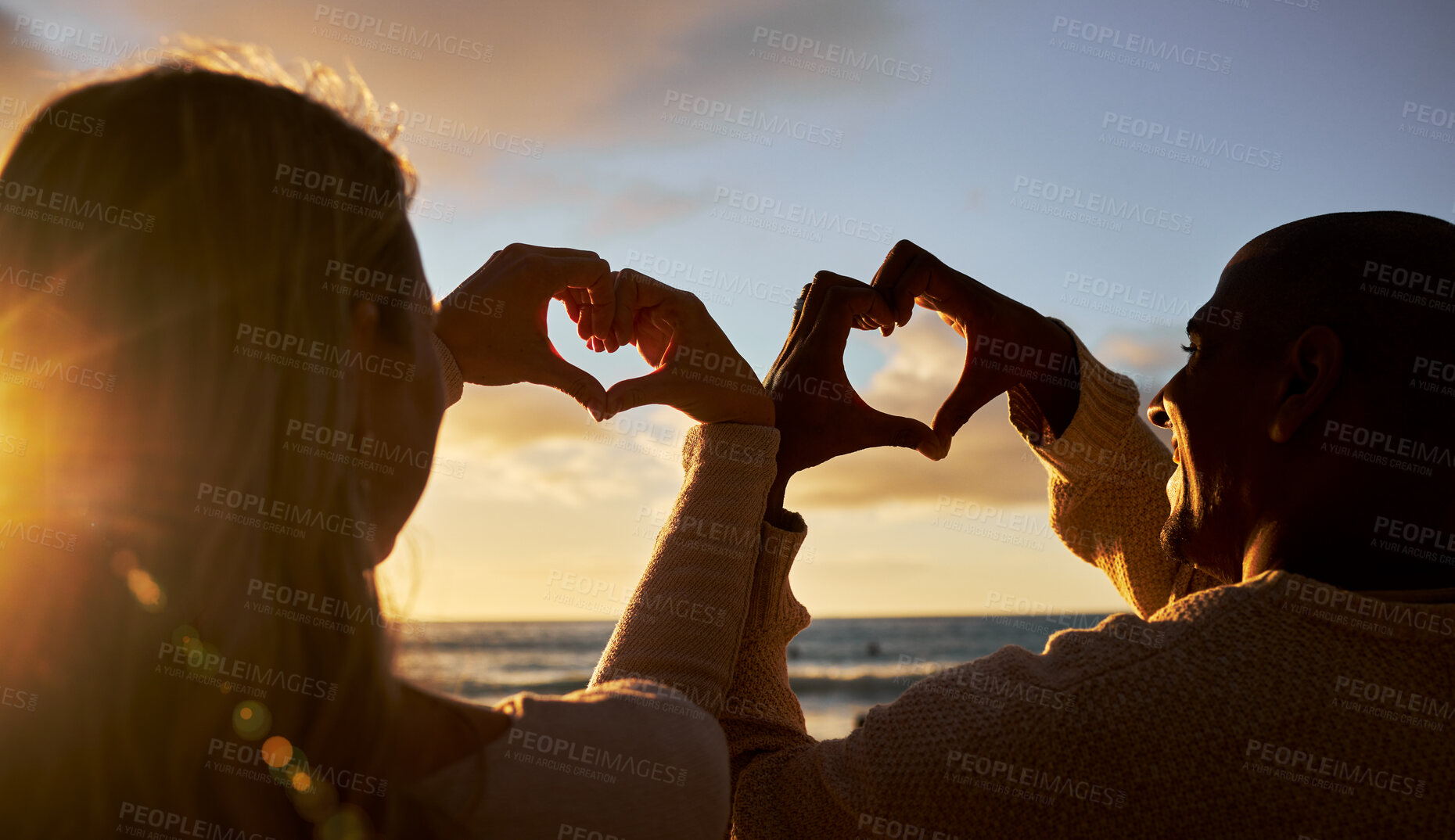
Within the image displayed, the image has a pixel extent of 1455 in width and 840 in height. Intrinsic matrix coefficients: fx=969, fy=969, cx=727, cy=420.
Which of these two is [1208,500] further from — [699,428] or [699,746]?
[699,746]

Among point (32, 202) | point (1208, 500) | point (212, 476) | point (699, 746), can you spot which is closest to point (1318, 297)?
point (1208, 500)

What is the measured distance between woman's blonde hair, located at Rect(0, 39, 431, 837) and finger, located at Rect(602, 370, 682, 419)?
877 mm

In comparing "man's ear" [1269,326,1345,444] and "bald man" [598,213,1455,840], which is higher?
"man's ear" [1269,326,1345,444]

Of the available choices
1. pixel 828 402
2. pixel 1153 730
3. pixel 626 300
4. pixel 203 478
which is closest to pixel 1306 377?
pixel 1153 730

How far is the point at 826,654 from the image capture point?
28.2 m

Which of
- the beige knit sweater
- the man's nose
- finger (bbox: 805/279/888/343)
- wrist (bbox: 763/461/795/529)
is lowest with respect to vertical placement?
the beige knit sweater

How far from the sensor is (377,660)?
1.21m

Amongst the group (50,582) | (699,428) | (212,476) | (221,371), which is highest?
(699,428)

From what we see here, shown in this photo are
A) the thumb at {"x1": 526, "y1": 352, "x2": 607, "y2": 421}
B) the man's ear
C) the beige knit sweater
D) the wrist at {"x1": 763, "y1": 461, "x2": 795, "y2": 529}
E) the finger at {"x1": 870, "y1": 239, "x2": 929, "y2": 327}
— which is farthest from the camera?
the finger at {"x1": 870, "y1": 239, "x2": 929, "y2": 327}

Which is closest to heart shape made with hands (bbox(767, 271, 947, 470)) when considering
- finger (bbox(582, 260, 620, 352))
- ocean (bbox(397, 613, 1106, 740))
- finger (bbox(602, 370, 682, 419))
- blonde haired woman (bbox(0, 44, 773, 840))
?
finger (bbox(602, 370, 682, 419))

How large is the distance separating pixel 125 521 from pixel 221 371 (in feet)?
0.66

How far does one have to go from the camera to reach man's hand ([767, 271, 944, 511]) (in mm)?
2324

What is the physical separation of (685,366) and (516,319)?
39 cm

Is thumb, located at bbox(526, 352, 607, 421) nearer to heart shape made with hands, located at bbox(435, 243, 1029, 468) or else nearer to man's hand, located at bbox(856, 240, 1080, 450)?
heart shape made with hands, located at bbox(435, 243, 1029, 468)
